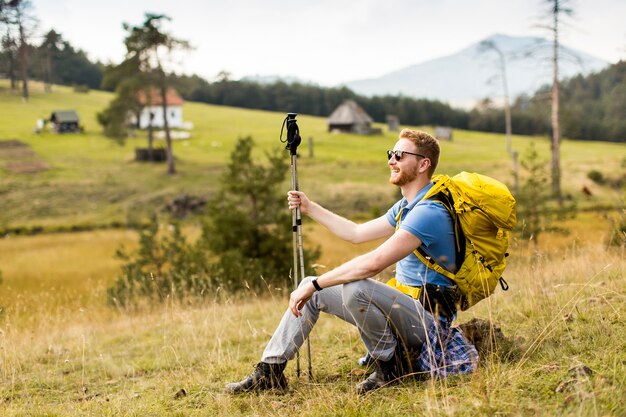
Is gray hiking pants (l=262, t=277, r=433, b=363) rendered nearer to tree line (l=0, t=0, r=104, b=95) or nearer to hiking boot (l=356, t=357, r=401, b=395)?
hiking boot (l=356, t=357, r=401, b=395)

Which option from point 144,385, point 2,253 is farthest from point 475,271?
point 2,253

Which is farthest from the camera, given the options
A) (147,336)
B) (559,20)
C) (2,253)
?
(559,20)

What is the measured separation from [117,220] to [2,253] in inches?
296

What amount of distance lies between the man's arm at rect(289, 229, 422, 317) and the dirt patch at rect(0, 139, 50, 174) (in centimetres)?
4564

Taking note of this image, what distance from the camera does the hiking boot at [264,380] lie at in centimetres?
443

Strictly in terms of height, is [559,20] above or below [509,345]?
above

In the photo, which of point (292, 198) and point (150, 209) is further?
point (150, 209)

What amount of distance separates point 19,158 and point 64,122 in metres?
15.0

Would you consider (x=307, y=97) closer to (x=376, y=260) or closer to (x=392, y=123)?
(x=392, y=123)

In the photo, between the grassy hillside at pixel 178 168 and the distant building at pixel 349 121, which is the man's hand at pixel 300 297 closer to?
the grassy hillside at pixel 178 168

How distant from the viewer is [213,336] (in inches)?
277

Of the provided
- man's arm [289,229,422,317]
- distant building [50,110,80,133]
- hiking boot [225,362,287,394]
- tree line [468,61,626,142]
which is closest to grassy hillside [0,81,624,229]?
distant building [50,110,80,133]

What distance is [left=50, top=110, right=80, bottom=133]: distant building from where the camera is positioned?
2452 inches

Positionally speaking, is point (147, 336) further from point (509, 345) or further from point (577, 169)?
point (577, 169)
